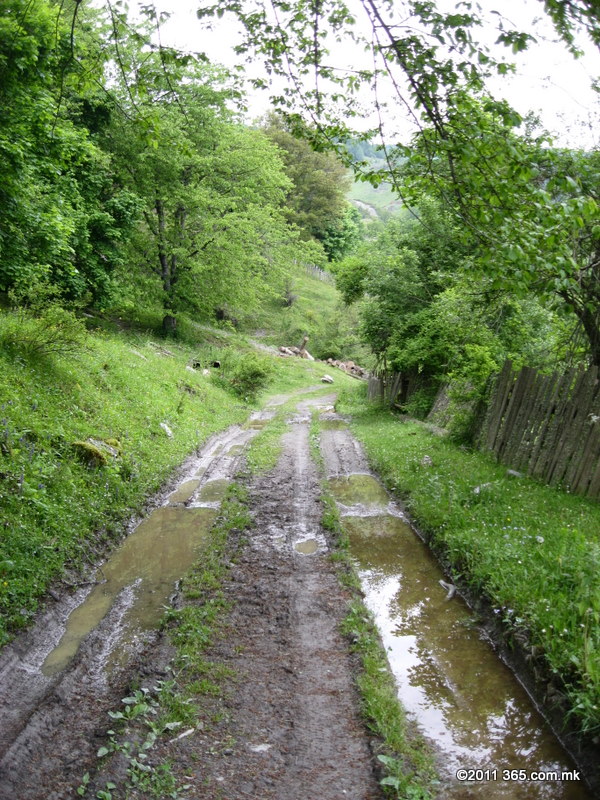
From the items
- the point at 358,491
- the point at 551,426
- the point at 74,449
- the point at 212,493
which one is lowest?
the point at 212,493

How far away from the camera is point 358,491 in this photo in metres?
10.7

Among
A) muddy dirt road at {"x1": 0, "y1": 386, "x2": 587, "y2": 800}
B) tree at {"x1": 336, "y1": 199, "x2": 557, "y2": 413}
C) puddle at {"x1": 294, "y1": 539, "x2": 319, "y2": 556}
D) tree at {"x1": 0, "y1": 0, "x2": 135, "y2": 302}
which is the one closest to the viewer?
muddy dirt road at {"x1": 0, "y1": 386, "x2": 587, "y2": 800}

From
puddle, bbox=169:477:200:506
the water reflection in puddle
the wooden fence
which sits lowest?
puddle, bbox=169:477:200:506

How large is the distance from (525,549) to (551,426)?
118 inches

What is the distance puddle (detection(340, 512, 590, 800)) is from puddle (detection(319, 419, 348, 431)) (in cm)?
1051

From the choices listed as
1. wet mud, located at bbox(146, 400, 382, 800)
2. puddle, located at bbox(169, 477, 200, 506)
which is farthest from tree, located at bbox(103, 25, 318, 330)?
wet mud, located at bbox(146, 400, 382, 800)

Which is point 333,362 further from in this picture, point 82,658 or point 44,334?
point 82,658

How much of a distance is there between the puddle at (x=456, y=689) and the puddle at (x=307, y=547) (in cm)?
65

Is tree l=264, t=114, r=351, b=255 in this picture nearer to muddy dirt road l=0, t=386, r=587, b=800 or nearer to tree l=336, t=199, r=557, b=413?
tree l=336, t=199, r=557, b=413

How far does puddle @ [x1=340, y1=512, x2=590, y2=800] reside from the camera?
12.8 feet

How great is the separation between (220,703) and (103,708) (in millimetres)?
937

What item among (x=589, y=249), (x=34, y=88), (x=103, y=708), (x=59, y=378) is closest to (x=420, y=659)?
(x=103, y=708)

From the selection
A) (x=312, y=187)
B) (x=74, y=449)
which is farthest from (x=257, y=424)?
(x=312, y=187)

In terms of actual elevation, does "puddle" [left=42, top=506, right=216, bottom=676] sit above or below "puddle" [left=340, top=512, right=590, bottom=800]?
below
